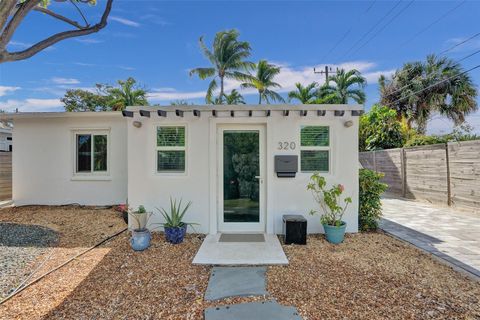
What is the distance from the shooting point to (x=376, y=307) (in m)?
3.08

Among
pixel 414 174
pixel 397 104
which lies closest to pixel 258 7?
pixel 414 174

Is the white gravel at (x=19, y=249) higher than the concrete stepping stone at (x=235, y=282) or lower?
higher

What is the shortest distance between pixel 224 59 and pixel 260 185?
611 inches

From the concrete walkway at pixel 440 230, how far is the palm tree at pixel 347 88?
14.2 metres

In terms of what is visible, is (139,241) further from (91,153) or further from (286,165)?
(91,153)

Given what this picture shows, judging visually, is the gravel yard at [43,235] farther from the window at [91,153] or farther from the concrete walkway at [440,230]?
the concrete walkway at [440,230]

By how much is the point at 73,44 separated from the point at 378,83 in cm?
2149

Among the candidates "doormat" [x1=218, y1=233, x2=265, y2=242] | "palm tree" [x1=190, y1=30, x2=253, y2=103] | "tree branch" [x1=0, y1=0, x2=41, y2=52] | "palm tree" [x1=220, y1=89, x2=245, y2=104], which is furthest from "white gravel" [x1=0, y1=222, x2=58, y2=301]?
"palm tree" [x1=220, y1=89, x2=245, y2=104]

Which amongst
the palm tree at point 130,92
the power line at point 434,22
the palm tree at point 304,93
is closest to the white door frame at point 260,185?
the power line at point 434,22

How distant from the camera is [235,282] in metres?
3.71

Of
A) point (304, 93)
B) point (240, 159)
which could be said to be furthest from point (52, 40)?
point (304, 93)

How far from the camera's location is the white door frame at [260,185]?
19.7 ft

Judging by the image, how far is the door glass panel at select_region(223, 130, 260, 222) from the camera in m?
6.05

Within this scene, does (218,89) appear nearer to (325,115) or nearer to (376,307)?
(325,115)
